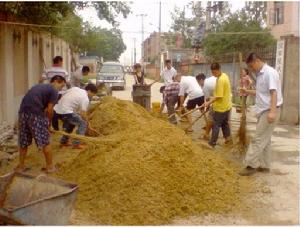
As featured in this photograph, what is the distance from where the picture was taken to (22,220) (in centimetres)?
408

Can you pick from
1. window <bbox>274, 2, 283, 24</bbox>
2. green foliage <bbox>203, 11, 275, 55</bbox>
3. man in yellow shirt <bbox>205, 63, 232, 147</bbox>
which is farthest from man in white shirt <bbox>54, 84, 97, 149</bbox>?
window <bbox>274, 2, 283, 24</bbox>

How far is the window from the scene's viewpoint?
32.5 metres

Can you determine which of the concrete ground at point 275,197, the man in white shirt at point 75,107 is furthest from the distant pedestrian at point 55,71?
the concrete ground at point 275,197

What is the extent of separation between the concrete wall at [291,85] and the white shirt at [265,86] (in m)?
5.71

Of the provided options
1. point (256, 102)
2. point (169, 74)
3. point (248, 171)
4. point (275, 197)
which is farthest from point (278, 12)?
point (275, 197)

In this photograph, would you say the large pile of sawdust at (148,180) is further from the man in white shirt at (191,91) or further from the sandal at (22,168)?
the man in white shirt at (191,91)

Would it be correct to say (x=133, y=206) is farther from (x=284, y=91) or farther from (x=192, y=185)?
(x=284, y=91)

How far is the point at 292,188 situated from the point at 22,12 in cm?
671

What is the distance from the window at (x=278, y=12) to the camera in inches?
1278

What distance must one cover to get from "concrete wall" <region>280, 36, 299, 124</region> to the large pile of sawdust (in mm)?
6199

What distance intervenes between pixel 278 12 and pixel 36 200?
31343 millimetres

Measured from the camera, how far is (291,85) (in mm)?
12180

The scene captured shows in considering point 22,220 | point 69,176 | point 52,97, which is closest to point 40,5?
point 52,97

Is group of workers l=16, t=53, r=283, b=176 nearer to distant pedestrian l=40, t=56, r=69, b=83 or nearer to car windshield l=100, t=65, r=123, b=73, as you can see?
distant pedestrian l=40, t=56, r=69, b=83
